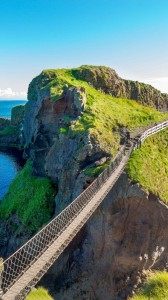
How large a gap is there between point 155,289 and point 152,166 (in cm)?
987

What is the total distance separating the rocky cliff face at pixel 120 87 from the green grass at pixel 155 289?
2947cm

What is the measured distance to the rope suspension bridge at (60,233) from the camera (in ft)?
46.3

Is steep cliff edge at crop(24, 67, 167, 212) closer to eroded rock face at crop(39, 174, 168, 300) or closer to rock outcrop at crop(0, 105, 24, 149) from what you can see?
eroded rock face at crop(39, 174, 168, 300)

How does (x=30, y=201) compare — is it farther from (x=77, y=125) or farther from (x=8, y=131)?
(x=8, y=131)

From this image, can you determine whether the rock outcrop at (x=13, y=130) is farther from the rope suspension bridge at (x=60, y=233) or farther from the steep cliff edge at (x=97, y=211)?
the rope suspension bridge at (x=60, y=233)

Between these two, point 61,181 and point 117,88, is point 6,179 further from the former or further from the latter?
point 61,181

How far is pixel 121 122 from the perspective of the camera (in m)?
34.2

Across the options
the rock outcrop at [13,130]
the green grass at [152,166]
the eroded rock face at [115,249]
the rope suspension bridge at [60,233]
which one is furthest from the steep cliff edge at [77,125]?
the rock outcrop at [13,130]

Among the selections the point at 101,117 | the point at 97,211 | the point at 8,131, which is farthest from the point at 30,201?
the point at 8,131

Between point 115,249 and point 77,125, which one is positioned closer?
point 115,249

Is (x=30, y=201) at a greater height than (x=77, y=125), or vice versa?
(x=77, y=125)

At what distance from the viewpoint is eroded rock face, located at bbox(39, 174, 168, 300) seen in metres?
24.5

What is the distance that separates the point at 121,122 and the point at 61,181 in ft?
29.4

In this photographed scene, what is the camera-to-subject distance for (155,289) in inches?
900
